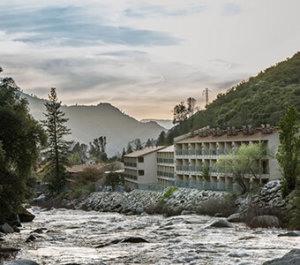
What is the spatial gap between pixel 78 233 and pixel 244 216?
14.1 meters

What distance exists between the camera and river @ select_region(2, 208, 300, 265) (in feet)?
95.6

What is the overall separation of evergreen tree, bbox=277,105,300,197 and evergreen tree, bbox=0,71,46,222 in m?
22.7

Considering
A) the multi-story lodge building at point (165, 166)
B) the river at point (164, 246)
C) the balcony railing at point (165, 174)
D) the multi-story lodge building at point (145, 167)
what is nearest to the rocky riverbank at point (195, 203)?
the river at point (164, 246)

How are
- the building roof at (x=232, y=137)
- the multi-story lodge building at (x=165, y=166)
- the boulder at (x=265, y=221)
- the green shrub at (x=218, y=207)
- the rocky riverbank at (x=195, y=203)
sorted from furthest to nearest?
the multi-story lodge building at (x=165, y=166) < the building roof at (x=232, y=137) < the green shrub at (x=218, y=207) < the rocky riverbank at (x=195, y=203) < the boulder at (x=265, y=221)

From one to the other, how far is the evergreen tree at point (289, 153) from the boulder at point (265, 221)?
7752 millimetres

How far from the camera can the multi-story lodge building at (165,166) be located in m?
93.1

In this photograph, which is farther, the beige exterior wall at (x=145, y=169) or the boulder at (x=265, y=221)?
the beige exterior wall at (x=145, y=169)

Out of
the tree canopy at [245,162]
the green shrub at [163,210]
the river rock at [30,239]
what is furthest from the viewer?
the tree canopy at [245,162]

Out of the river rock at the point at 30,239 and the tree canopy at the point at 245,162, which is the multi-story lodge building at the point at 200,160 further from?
the river rock at the point at 30,239

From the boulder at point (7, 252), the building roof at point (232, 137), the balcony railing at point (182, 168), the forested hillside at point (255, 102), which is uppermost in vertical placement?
the forested hillside at point (255, 102)

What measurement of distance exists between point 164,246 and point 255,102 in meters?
116

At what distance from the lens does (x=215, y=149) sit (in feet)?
257

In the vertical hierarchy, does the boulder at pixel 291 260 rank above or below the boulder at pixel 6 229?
above

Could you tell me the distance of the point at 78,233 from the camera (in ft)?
150
